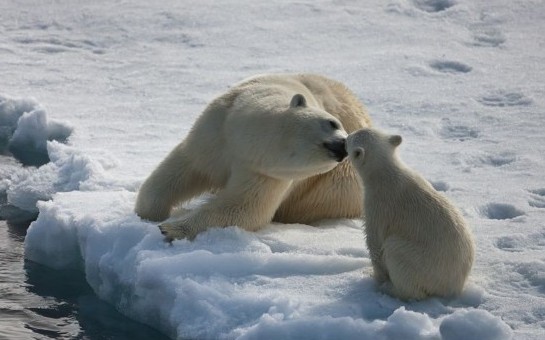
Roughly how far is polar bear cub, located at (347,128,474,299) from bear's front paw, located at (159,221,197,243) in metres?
0.96

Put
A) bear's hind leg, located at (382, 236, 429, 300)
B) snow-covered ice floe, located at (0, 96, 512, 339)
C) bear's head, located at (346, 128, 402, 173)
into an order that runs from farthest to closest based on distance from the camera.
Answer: bear's head, located at (346, 128, 402, 173) < bear's hind leg, located at (382, 236, 429, 300) < snow-covered ice floe, located at (0, 96, 512, 339)

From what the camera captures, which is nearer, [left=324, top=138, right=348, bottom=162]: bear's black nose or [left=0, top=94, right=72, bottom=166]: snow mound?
[left=324, top=138, right=348, bottom=162]: bear's black nose

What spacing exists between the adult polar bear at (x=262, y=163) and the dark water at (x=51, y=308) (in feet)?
1.67

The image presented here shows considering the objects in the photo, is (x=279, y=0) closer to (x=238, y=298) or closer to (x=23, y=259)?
(x=23, y=259)

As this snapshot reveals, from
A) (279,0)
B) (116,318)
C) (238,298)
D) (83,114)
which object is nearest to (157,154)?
(83,114)

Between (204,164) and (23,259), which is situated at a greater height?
(204,164)

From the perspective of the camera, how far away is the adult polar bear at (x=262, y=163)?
5195mm

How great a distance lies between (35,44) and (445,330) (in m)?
7.28

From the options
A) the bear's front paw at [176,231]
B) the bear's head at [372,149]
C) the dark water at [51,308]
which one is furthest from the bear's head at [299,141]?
the dark water at [51,308]

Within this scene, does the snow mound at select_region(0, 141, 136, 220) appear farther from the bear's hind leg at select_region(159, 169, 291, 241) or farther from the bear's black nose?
the bear's black nose

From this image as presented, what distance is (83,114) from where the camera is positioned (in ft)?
27.3

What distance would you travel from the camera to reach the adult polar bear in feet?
17.0

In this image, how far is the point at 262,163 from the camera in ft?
17.4

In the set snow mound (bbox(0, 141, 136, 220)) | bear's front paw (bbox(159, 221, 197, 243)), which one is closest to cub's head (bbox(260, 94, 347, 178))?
bear's front paw (bbox(159, 221, 197, 243))
